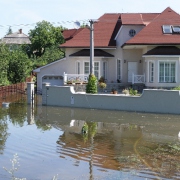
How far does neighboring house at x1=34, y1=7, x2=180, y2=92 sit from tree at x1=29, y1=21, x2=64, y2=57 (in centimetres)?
2648

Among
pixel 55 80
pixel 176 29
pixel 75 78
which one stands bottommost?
pixel 55 80

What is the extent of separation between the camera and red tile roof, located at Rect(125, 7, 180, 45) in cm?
3058

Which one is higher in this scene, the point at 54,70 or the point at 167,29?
the point at 167,29

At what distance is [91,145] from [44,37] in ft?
167

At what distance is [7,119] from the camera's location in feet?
71.3

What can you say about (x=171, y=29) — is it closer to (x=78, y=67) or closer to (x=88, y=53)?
(x=88, y=53)

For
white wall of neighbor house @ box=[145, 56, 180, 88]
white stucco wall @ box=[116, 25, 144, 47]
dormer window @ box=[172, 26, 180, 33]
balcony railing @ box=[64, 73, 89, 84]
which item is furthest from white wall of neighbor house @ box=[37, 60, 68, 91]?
dormer window @ box=[172, 26, 180, 33]

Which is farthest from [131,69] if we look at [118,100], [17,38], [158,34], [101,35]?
[17,38]

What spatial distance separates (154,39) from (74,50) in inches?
312

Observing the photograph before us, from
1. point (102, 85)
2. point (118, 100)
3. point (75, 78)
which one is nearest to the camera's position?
point (118, 100)

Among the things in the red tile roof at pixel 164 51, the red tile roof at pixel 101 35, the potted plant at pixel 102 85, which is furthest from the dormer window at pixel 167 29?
the potted plant at pixel 102 85

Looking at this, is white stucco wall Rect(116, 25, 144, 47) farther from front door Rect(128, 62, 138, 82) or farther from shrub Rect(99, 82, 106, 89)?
shrub Rect(99, 82, 106, 89)

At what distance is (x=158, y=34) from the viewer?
31.5 meters

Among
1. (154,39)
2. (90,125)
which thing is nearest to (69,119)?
(90,125)
